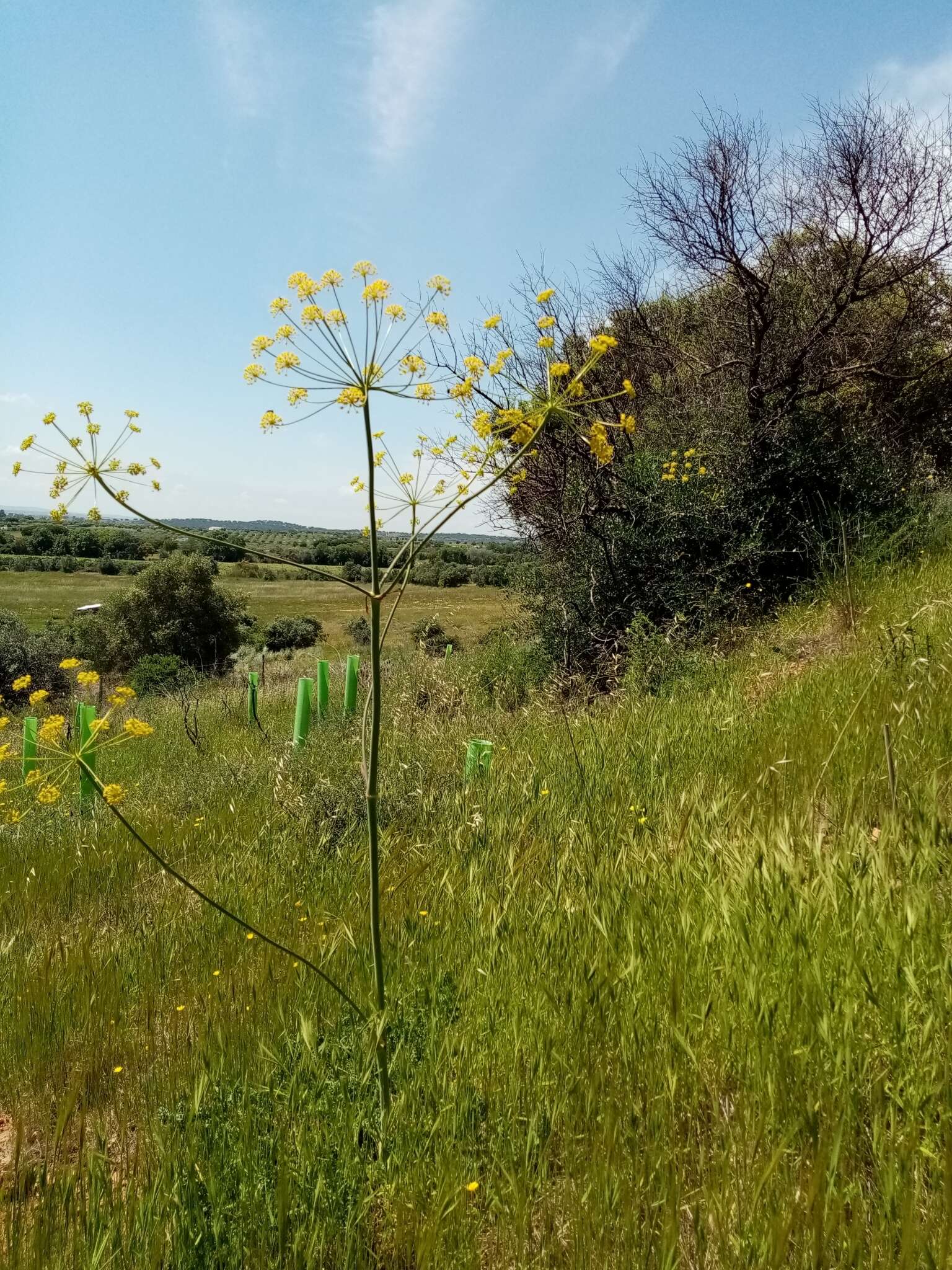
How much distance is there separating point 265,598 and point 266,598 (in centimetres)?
13

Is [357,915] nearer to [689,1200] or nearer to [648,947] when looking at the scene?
[648,947]

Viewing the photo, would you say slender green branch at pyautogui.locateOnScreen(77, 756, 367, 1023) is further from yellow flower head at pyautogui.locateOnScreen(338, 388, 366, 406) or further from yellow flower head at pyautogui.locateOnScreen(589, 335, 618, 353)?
yellow flower head at pyautogui.locateOnScreen(589, 335, 618, 353)

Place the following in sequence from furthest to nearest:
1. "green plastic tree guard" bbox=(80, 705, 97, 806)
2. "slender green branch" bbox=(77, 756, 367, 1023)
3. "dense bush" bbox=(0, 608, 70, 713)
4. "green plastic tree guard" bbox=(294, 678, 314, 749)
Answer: "dense bush" bbox=(0, 608, 70, 713) < "green plastic tree guard" bbox=(294, 678, 314, 749) < "green plastic tree guard" bbox=(80, 705, 97, 806) < "slender green branch" bbox=(77, 756, 367, 1023)

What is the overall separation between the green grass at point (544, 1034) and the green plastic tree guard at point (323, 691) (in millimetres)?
3442

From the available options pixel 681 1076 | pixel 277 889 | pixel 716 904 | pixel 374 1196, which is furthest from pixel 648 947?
pixel 277 889

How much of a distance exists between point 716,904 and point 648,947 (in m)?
0.24

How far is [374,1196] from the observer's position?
135cm

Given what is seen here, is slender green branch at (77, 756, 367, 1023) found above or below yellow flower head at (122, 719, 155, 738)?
below

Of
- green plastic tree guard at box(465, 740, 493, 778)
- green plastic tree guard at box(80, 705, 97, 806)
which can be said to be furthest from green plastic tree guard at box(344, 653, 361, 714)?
green plastic tree guard at box(465, 740, 493, 778)

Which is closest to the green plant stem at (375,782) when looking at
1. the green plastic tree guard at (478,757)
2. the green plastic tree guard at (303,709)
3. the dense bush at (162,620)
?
the green plastic tree guard at (478,757)

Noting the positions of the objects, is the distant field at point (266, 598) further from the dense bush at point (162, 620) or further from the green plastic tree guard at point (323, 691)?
the green plastic tree guard at point (323, 691)

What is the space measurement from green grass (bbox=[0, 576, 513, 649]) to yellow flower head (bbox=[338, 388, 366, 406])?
29884mm

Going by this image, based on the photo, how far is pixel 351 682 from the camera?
7.16m

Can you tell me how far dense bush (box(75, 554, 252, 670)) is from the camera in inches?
1452
